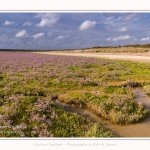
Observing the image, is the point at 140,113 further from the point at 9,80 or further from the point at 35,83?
the point at 9,80

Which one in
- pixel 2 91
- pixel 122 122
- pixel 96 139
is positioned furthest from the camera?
pixel 2 91

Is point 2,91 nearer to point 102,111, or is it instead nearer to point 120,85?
point 102,111

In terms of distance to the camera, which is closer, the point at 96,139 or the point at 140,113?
the point at 96,139

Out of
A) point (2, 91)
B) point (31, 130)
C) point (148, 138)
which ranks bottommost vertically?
point (148, 138)

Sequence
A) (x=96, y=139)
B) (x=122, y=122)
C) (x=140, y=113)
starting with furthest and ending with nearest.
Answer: (x=140, y=113)
(x=122, y=122)
(x=96, y=139)

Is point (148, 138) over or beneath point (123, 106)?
beneath

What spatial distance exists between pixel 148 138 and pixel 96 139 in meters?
2.00

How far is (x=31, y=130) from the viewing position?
24.8 feet

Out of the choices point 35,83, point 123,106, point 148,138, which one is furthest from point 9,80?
point 148,138

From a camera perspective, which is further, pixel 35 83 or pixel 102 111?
pixel 35 83

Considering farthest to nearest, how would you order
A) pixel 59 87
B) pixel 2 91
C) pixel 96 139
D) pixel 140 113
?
pixel 59 87, pixel 2 91, pixel 140 113, pixel 96 139

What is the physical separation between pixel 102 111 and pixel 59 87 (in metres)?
3.87

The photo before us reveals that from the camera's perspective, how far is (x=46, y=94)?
36.3ft

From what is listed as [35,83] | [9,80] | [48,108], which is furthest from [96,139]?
[9,80]
